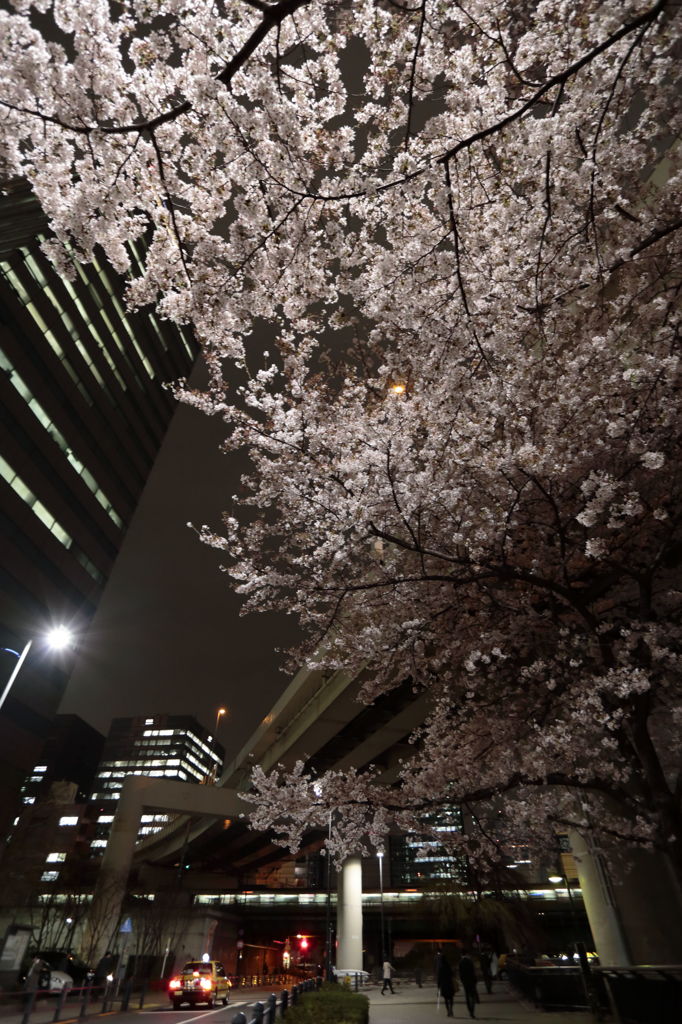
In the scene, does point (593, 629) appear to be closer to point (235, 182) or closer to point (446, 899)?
point (235, 182)

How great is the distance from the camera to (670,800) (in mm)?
6301

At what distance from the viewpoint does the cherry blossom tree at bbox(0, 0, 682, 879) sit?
4.84 metres

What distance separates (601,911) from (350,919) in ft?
70.1

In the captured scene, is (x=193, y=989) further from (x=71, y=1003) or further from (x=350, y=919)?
(x=350, y=919)

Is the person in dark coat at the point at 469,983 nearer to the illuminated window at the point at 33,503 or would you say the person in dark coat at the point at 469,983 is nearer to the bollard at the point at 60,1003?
the bollard at the point at 60,1003

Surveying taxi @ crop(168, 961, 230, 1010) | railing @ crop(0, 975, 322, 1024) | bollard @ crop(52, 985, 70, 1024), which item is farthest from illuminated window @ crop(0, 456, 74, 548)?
bollard @ crop(52, 985, 70, 1024)

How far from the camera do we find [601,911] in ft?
41.7

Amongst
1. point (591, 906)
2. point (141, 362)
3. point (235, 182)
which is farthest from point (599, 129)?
point (141, 362)

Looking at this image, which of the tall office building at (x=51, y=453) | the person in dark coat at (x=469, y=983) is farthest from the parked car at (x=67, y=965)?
the person in dark coat at (x=469, y=983)

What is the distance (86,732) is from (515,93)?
388 feet

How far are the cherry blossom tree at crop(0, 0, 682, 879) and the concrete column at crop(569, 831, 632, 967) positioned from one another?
3069mm

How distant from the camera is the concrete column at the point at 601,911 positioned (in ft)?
39.2

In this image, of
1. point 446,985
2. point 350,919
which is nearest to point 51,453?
point 350,919

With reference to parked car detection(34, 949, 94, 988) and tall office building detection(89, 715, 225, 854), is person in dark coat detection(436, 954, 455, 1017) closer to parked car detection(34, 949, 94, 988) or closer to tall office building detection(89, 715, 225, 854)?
parked car detection(34, 949, 94, 988)
